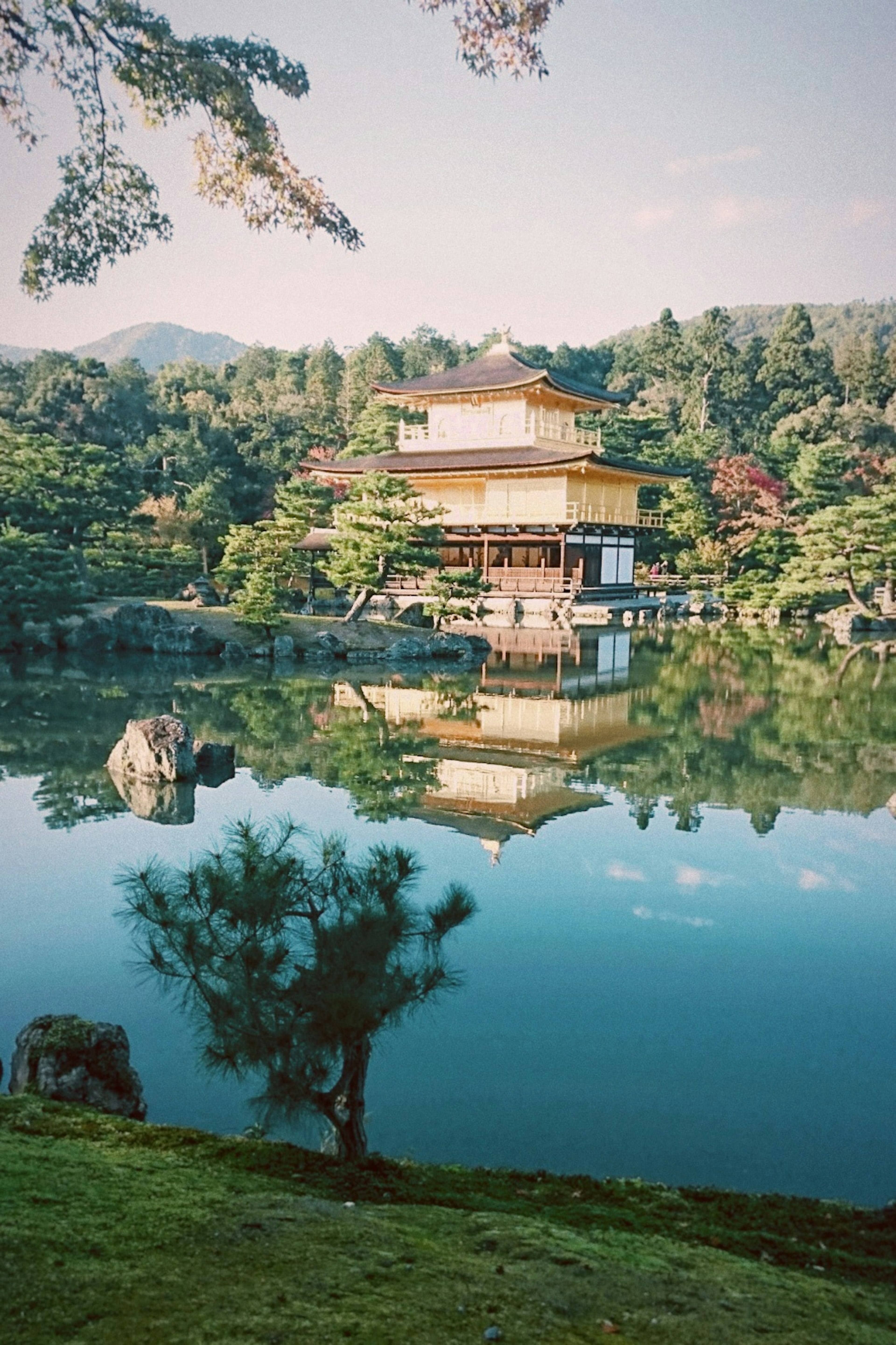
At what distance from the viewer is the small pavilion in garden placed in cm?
2872

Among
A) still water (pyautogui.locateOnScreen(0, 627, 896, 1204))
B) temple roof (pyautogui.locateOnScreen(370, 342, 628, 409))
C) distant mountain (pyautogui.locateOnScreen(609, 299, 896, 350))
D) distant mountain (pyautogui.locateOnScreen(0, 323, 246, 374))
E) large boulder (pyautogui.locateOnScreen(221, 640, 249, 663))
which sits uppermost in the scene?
distant mountain (pyautogui.locateOnScreen(0, 323, 246, 374))

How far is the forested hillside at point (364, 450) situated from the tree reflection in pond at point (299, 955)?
1767 centimetres

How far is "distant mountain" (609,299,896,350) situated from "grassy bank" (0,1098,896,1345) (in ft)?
276

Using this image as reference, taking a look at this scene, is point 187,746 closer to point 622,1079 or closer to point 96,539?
point 622,1079

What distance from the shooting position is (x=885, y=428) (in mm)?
41812

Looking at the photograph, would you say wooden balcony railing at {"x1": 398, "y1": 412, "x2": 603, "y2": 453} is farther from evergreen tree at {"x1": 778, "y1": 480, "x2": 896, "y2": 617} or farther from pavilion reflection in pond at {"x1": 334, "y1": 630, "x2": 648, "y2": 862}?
pavilion reflection in pond at {"x1": 334, "y1": 630, "x2": 648, "y2": 862}

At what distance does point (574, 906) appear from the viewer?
6520 mm

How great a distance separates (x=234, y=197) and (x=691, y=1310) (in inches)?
206

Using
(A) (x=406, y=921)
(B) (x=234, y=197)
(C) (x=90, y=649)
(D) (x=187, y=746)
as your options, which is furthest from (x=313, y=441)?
(A) (x=406, y=921)

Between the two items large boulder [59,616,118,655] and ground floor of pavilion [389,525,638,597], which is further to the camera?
ground floor of pavilion [389,525,638,597]

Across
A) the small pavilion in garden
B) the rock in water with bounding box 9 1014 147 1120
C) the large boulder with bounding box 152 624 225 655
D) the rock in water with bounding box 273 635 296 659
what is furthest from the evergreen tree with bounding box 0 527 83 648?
the rock in water with bounding box 9 1014 147 1120

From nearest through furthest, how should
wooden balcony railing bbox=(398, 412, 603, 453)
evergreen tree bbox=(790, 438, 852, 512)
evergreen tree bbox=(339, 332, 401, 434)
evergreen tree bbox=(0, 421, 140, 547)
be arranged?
evergreen tree bbox=(0, 421, 140, 547)
evergreen tree bbox=(790, 438, 852, 512)
wooden balcony railing bbox=(398, 412, 603, 453)
evergreen tree bbox=(339, 332, 401, 434)

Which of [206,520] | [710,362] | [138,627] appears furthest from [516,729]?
[710,362]

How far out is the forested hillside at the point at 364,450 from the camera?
23.5 metres
